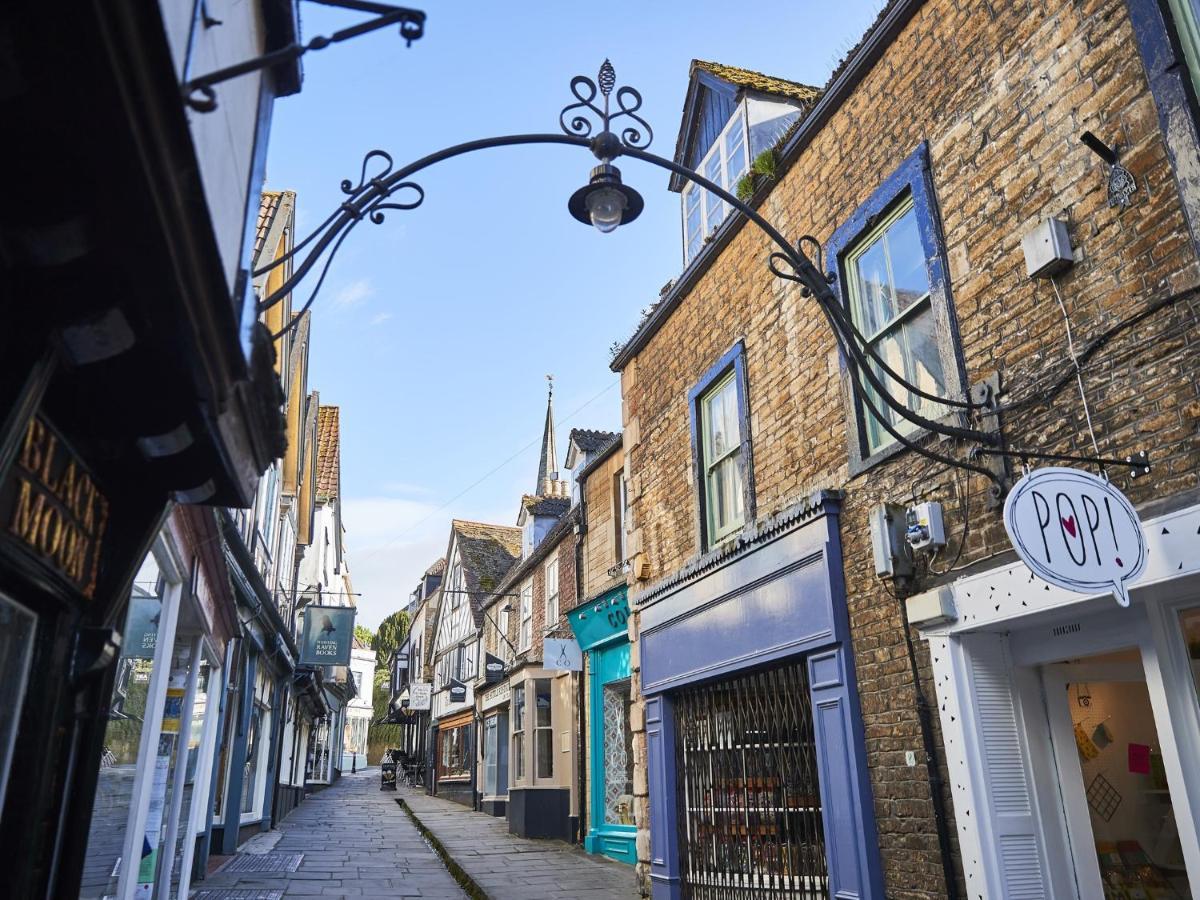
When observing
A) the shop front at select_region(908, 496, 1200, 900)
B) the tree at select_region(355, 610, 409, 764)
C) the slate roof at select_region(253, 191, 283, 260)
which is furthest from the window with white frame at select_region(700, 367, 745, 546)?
the tree at select_region(355, 610, 409, 764)

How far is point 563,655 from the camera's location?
605 inches

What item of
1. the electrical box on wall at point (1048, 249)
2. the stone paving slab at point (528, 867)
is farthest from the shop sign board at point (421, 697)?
the electrical box on wall at point (1048, 249)

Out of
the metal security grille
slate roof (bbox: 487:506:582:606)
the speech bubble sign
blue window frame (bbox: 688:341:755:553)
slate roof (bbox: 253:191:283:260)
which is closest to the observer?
the speech bubble sign

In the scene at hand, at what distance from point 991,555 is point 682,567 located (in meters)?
4.15

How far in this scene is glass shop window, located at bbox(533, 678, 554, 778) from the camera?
57.0 feet

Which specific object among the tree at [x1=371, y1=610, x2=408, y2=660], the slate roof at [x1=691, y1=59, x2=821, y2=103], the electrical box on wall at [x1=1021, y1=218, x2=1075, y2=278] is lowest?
the electrical box on wall at [x1=1021, y1=218, x2=1075, y2=278]

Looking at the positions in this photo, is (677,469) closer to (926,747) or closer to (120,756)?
(926,747)

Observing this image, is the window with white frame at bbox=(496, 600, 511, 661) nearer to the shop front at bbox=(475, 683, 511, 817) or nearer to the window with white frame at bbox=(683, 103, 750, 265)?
the shop front at bbox=(475, 683, 511, 817)

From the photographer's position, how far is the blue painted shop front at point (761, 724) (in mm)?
6191

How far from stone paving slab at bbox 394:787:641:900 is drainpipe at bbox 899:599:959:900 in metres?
5.51

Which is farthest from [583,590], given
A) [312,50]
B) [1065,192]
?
[312,50]

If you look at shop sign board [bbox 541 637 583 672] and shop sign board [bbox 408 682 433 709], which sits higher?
shop sign board [bbox 408 682 433 709]

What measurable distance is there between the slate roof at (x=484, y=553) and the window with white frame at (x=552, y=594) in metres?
8.99

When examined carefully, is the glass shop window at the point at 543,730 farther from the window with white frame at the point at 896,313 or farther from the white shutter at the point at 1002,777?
the white shutter at the point at 1002,777
